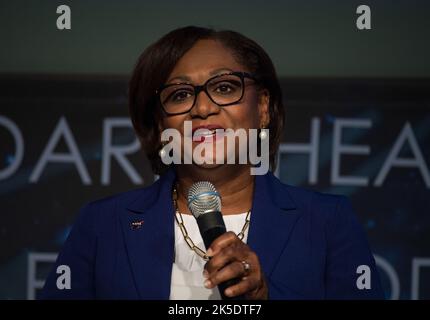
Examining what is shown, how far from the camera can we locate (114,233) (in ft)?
5.76

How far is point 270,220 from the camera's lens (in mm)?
1746

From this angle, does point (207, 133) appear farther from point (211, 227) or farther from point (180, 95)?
point (211, 227)

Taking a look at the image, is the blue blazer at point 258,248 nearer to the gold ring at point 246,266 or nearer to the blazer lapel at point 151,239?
the blazer lapel at point 151,239

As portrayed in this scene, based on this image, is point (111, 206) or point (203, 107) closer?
point (203, 107)

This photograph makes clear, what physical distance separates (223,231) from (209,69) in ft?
1.89

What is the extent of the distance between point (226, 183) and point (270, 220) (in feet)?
0.65

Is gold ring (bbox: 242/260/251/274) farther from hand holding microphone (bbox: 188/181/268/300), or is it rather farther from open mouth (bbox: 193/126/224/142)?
open mouth (bbox: 193/126/224/142)

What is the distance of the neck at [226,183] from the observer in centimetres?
185

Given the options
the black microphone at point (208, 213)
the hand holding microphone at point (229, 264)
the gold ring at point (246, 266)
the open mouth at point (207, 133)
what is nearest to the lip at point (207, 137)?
the open mouth at point (207, 133)

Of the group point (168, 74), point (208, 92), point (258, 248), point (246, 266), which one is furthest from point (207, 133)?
point (246, 266)

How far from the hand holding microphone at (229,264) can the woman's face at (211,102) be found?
37 centimetres

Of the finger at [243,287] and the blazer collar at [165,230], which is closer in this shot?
the finger at [243,287]

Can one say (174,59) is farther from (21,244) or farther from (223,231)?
(21,244)

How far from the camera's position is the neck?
1849 millimetres
